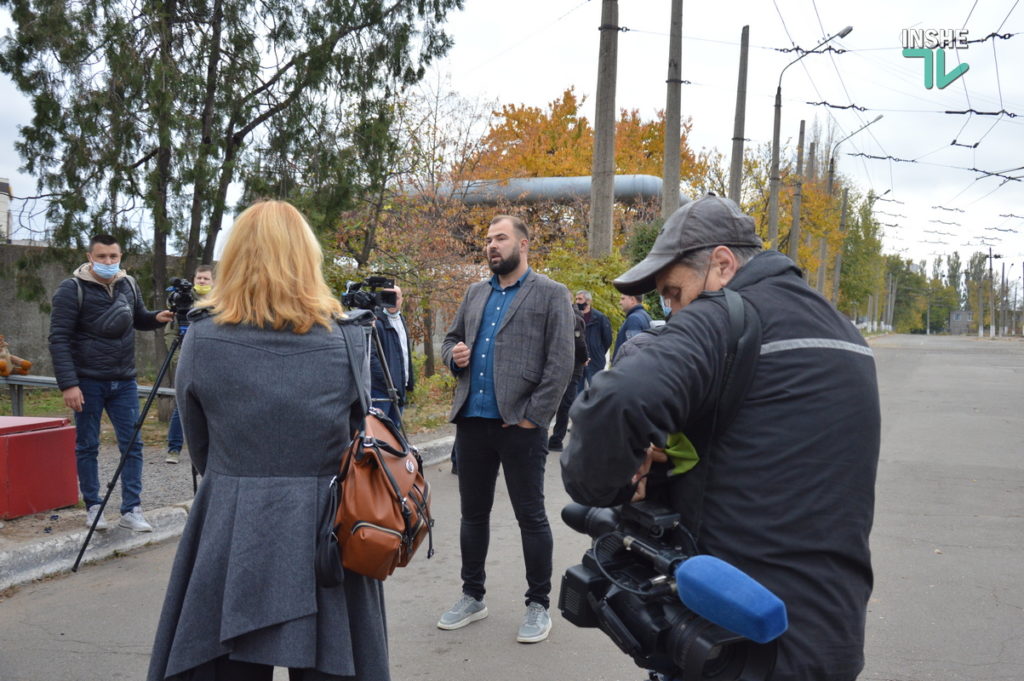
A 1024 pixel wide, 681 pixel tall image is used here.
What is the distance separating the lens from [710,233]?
2088 mm

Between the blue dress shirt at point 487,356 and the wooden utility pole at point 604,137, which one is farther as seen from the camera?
the wooden utility pole at point 604,137

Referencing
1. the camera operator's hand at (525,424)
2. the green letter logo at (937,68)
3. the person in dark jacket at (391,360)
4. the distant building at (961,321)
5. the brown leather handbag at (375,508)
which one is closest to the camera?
the brown leather handbag at (375,508)

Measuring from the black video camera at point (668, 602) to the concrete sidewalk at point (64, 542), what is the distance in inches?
173

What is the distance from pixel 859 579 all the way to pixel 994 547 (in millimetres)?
5341

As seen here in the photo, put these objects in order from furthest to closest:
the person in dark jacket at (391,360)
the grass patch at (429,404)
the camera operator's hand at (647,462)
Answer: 1. the grass patch at (429,404)
2. the person in dark jacket at (391,360)
3. the camera operator's hand at (647,462)

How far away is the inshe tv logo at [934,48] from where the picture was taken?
64.2 feet

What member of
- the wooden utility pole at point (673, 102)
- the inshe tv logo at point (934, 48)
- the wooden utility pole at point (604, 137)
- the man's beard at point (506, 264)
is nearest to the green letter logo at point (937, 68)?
the inshe tv logo at point (934, 48)

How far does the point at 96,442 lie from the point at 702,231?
5.29 metres

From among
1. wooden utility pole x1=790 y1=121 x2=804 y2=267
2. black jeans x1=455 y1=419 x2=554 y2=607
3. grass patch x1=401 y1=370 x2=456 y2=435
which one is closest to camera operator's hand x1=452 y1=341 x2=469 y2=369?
black jeans x1=455 y1=419 x2=554 y2=607

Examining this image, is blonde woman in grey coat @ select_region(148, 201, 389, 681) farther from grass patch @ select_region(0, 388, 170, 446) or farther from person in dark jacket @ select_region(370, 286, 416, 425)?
grass patch @ select_region(0, 388, 170, 446)

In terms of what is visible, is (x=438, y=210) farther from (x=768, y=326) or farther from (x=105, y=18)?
(x=768, y=326)

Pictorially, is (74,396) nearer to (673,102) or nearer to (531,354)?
(531,354)

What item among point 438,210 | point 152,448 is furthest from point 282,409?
point 438,210

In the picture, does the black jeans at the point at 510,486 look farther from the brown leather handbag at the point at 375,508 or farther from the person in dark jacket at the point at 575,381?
the person in dark jacket at the point at 575,381
